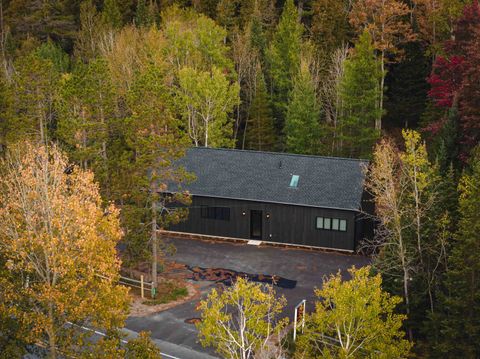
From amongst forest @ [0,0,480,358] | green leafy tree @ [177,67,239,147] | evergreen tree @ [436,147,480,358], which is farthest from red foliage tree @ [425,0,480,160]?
green leafy tree @ [177,67,239,147]

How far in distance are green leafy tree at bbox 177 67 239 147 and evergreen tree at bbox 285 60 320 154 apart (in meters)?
5.15

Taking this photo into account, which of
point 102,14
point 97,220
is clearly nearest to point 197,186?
point 97,220

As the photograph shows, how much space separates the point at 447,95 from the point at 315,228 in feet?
41.9

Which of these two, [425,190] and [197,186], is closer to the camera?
[425,190]

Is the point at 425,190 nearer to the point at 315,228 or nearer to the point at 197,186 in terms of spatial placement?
the point at 315,228

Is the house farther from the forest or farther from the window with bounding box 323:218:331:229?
the forest

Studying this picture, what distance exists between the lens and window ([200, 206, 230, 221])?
38938 millimetres

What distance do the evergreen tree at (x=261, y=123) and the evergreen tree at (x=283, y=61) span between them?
210cm

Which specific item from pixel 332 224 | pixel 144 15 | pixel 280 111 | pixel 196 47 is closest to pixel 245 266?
pixel 332 224

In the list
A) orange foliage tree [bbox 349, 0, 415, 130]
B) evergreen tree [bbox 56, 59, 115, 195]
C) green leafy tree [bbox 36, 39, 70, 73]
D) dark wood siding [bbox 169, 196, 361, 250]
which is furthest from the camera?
green leafy tree [bbox 36, 39, 70, 73]

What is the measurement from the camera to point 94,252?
18391 millimetres

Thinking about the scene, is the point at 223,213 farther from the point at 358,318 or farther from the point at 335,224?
the point at 358,318

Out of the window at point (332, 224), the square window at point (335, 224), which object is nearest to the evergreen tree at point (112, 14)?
the window at point (332, 224)

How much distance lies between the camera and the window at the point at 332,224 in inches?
1447
